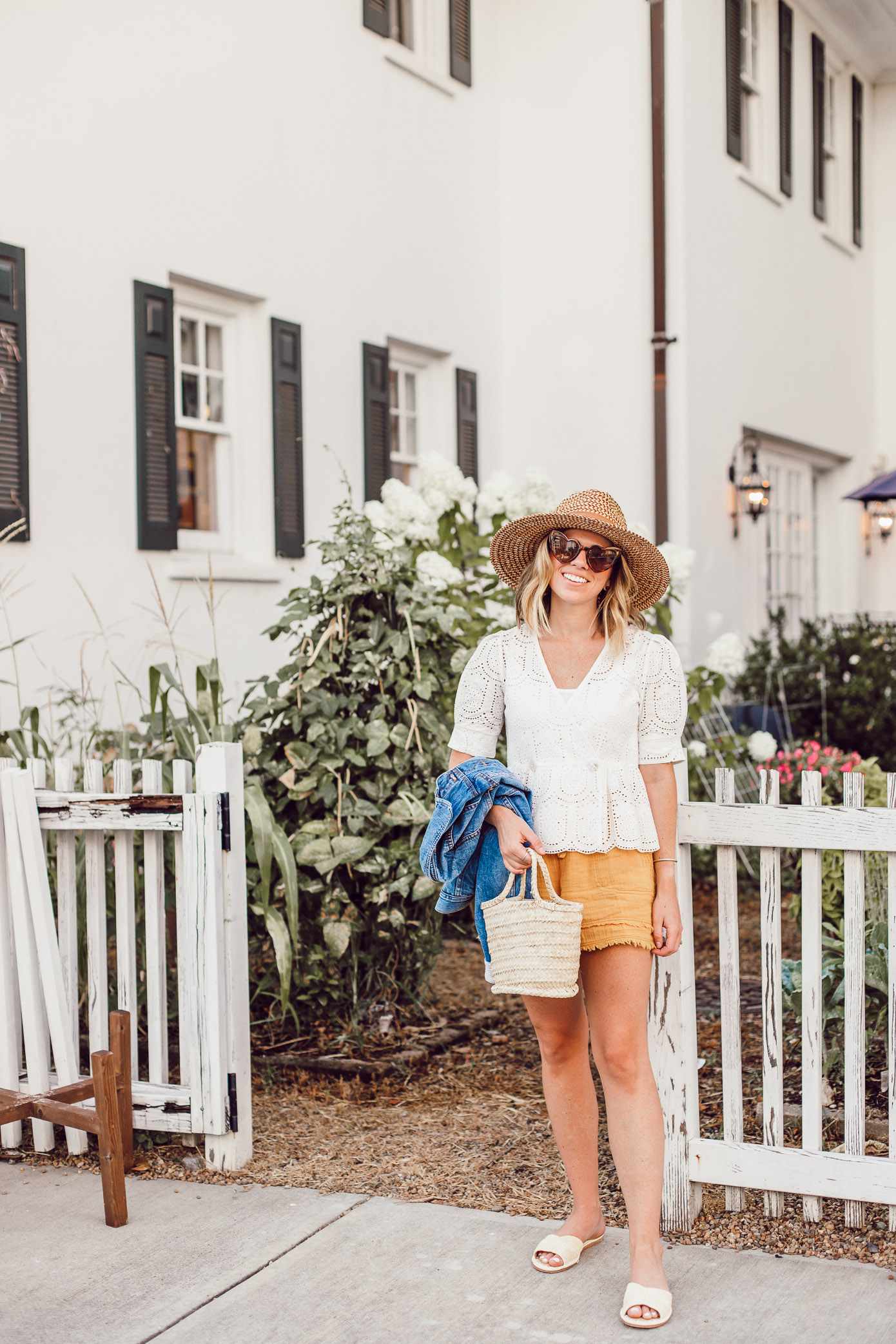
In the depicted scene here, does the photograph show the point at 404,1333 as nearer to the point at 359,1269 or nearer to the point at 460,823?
the point at 359,1269

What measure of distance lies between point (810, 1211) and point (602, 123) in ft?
26.2

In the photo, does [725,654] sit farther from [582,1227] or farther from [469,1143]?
[582,1227]

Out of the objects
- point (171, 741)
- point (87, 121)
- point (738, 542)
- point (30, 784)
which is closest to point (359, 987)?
point (171, 741)

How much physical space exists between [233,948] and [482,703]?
1.06 meters

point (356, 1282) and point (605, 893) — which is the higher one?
point (605, 893)

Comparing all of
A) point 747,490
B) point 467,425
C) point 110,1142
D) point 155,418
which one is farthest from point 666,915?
point 747,490

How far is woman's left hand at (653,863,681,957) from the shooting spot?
2906 millimetres

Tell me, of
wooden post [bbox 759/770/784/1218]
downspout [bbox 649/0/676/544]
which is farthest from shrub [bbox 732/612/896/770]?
wooden post [bbox 759/770/784/1218]

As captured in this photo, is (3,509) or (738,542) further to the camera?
(738,542)

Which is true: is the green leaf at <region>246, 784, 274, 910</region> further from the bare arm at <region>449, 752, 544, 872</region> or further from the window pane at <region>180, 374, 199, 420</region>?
the window pane at <region>180, 374, 199, 420</region>

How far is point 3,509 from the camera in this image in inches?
231

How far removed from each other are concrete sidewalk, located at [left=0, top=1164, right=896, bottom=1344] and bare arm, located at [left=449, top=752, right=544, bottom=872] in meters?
0.91

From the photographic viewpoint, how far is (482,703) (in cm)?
300

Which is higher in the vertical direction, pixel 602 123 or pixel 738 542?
pixel 602 123
